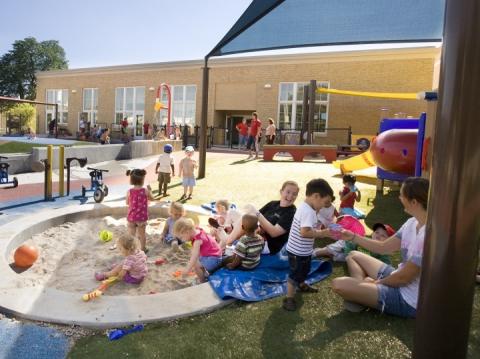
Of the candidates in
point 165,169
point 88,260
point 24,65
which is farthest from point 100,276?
point 24,65

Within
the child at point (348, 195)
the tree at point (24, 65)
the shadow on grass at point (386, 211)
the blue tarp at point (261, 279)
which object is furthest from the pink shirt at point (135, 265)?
the tree at point (24, 65)

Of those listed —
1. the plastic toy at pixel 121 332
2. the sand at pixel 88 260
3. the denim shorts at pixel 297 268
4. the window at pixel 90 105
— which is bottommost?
the sand at pixel 88 260

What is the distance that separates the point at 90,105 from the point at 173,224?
2993 centimetres

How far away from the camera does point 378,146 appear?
8164mm

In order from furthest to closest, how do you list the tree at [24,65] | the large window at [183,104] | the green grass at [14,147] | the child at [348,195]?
the tree at [24,65] → the large window at [183,104] → the green grass at [14,147] → the child at [348,195]

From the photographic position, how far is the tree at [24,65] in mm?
64312

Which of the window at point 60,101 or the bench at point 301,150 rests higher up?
the window at point 60,101

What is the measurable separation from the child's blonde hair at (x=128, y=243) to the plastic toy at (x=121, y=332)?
4.51ft

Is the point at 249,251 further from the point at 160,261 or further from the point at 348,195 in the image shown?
the point at 348,195

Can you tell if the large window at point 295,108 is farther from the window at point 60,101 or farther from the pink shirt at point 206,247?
the pink shirt at point 206,247

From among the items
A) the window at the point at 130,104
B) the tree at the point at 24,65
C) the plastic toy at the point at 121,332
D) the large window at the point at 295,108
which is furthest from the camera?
the tree at the point at 24,65

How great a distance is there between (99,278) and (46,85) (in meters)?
35.6

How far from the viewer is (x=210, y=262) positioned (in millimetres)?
4641

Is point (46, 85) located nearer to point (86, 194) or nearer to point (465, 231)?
point (86, 194)
